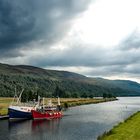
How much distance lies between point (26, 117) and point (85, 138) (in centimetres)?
5940

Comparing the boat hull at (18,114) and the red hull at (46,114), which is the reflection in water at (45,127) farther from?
the red hull at (46,114)

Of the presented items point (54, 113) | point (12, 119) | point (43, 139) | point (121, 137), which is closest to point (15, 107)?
point (12, 119)

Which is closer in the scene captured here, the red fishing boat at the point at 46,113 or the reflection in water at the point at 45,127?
the reflection in water at the point at 45,127

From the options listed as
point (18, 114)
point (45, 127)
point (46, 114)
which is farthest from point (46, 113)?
point (45, 127)

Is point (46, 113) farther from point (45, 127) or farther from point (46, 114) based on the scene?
point (45, 127)

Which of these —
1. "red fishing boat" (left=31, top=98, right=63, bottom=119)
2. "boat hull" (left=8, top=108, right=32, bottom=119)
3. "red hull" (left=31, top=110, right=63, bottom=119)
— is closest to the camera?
"boat hull" (left=8, top=108, right=32, bottom=119)

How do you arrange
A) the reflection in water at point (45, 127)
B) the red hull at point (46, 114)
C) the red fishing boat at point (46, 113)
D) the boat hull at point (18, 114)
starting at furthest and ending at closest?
the red fishing boat at point (46, 113) < the red hull at point (46, 114) < the boat hull at point (18, 114) < the reflection in water at point (45, 127)

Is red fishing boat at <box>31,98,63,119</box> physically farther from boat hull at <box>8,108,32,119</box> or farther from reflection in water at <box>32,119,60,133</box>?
reflection in water at <box>32,119,60,133</box>

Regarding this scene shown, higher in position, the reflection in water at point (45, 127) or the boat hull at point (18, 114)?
the boat hull at point (18, 114)

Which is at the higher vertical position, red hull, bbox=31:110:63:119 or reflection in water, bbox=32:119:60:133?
red hull, bbox=31:110:63:119

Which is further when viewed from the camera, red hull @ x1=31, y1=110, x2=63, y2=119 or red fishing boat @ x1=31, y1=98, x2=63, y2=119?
red fishing boat @ x1=31, y1=98, x2=63, y2=119

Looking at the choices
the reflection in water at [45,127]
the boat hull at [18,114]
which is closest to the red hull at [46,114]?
the boat hull at [18,114]

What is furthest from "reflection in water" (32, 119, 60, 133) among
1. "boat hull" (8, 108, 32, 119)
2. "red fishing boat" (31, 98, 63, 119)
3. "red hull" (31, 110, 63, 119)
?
"red fishing boat" (31, 98, 63, 119)

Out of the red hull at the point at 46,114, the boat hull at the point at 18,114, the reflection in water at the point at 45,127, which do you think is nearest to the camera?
the reflection in water at the point at 45,127
